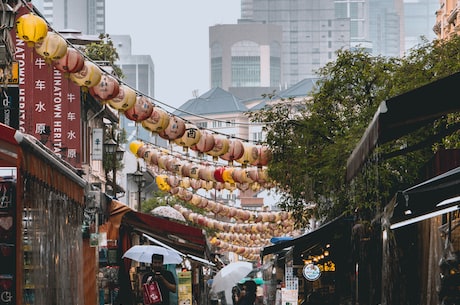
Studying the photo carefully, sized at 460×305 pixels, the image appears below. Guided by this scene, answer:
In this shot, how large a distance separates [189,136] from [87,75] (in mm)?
6132

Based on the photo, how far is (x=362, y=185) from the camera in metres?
21.4

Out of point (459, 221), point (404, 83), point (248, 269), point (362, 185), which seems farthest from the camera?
point (248, 269)

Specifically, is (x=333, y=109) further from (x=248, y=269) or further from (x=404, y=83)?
(x=248, y=269)

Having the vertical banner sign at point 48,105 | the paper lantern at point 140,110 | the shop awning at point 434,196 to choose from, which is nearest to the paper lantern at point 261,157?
the paper lantern at point 140,110

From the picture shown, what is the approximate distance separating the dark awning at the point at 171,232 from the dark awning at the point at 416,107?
13.6m

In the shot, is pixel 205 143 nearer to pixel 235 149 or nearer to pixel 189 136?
pixel 189 136

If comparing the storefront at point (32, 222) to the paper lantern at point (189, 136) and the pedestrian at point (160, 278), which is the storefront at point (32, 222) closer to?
the pedestrian at point (160, 278)

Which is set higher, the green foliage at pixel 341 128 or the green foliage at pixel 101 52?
the green foliage at pixel 101 52

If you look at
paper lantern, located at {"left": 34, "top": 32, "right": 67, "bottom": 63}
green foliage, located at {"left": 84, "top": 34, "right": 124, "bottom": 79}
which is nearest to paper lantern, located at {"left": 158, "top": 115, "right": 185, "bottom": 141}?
paper lantern, located at {"left": 34, "top": 32, "right": 67, "bottom": 63}

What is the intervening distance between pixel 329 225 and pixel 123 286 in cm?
418

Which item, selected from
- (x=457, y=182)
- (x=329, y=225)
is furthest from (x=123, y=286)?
(x=457, y=182)

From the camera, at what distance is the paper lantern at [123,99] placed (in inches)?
1083

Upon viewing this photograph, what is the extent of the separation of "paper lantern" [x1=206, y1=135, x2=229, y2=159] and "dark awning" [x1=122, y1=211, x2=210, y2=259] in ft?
9.03

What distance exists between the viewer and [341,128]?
26875mm
